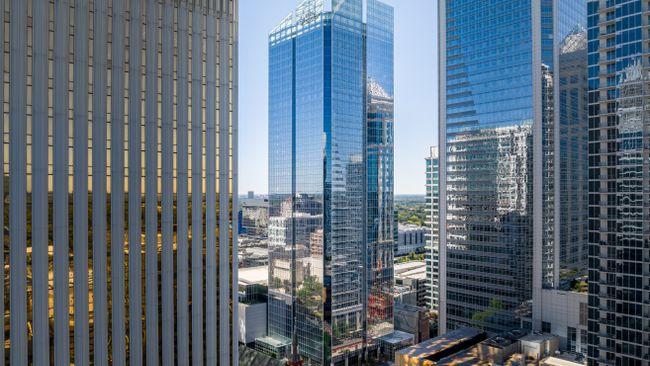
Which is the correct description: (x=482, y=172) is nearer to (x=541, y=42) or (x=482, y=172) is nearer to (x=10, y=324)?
(x=541, y=42)

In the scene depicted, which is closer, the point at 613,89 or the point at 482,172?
the point at 613,89

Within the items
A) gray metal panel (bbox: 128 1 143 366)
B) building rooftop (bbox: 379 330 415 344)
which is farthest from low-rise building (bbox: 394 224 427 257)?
gray metal panel (bbox: 128 1 143 366)

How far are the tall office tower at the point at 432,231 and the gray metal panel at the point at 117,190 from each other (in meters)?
97.1

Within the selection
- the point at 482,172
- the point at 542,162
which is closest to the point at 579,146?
the point at 542,162

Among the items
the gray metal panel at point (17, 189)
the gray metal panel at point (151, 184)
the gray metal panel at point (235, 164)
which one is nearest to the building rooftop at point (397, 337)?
the gray metal panel at point (235, 164)

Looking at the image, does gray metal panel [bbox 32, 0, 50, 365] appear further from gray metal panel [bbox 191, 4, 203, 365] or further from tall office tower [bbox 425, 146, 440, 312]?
tall office tower [bbox 425, 146, 440, 312]

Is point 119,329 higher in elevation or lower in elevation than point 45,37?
lower

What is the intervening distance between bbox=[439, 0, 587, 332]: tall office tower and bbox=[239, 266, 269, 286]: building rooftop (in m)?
41.1

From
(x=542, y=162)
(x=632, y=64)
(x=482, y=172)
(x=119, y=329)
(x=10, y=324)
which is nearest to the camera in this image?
(x=10, y=324)

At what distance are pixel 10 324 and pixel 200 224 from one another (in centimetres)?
1297

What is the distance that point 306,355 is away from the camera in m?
93.3

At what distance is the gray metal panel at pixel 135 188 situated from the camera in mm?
31906

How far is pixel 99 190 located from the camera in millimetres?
30781

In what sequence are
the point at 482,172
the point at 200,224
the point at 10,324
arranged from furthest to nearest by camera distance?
1. the point at 482,172
2. the point at 200,224
3. the point at 10,324
